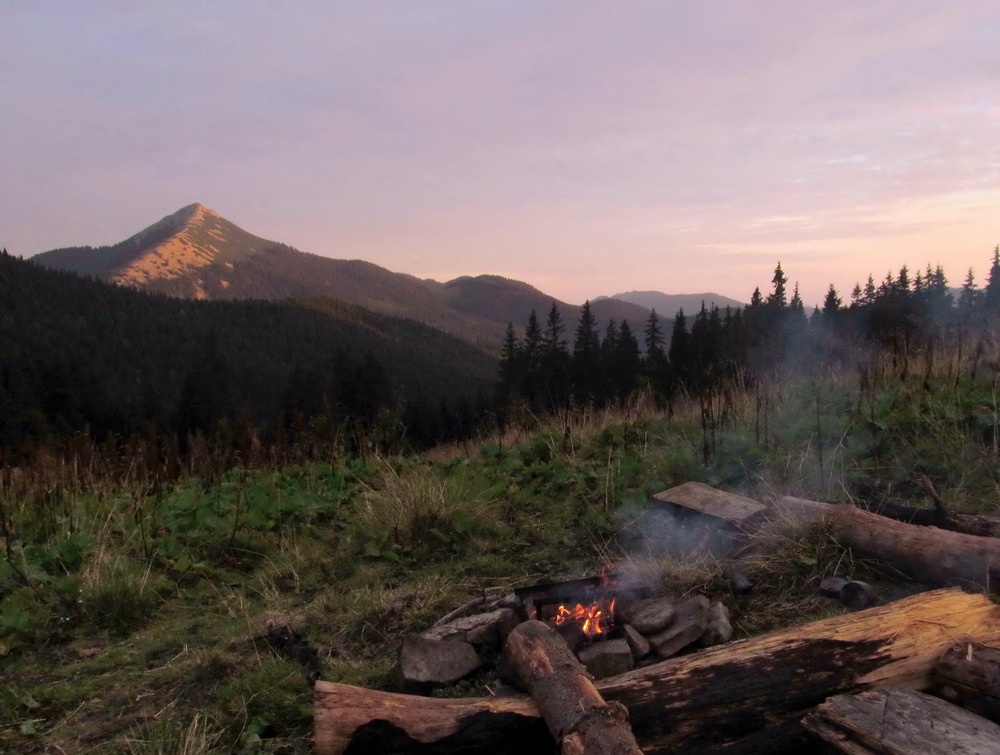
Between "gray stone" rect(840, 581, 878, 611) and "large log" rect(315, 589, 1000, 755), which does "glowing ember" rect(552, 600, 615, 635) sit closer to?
"large log" rect(315, 589, 1000, 755)

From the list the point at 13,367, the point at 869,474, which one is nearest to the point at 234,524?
the point at 869,474

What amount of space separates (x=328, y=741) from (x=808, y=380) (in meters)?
6.94

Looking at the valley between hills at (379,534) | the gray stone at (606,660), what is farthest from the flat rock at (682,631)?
the valley between hills at (379,534)

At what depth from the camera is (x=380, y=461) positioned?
6809 millimetres

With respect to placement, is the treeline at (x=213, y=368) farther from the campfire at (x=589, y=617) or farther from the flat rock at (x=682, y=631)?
the flat rock at (x=682, y=631)

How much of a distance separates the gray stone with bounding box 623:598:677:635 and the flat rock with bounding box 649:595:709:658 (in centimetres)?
3

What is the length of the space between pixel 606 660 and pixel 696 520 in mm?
1766

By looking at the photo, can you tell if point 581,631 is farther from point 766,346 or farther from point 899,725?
point 766,346

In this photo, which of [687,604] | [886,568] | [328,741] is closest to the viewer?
[328,741]

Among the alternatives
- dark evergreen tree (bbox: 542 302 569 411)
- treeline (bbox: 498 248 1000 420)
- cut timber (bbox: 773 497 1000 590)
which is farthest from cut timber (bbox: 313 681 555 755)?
dark evergreen tree (bbox: 542 302 569 411)

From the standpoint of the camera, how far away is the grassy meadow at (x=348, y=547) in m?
3.01

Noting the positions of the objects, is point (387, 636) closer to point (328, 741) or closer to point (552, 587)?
point (552, 587)

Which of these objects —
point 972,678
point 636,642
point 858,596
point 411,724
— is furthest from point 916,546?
point 411,724

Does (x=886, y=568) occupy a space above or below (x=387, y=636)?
above
